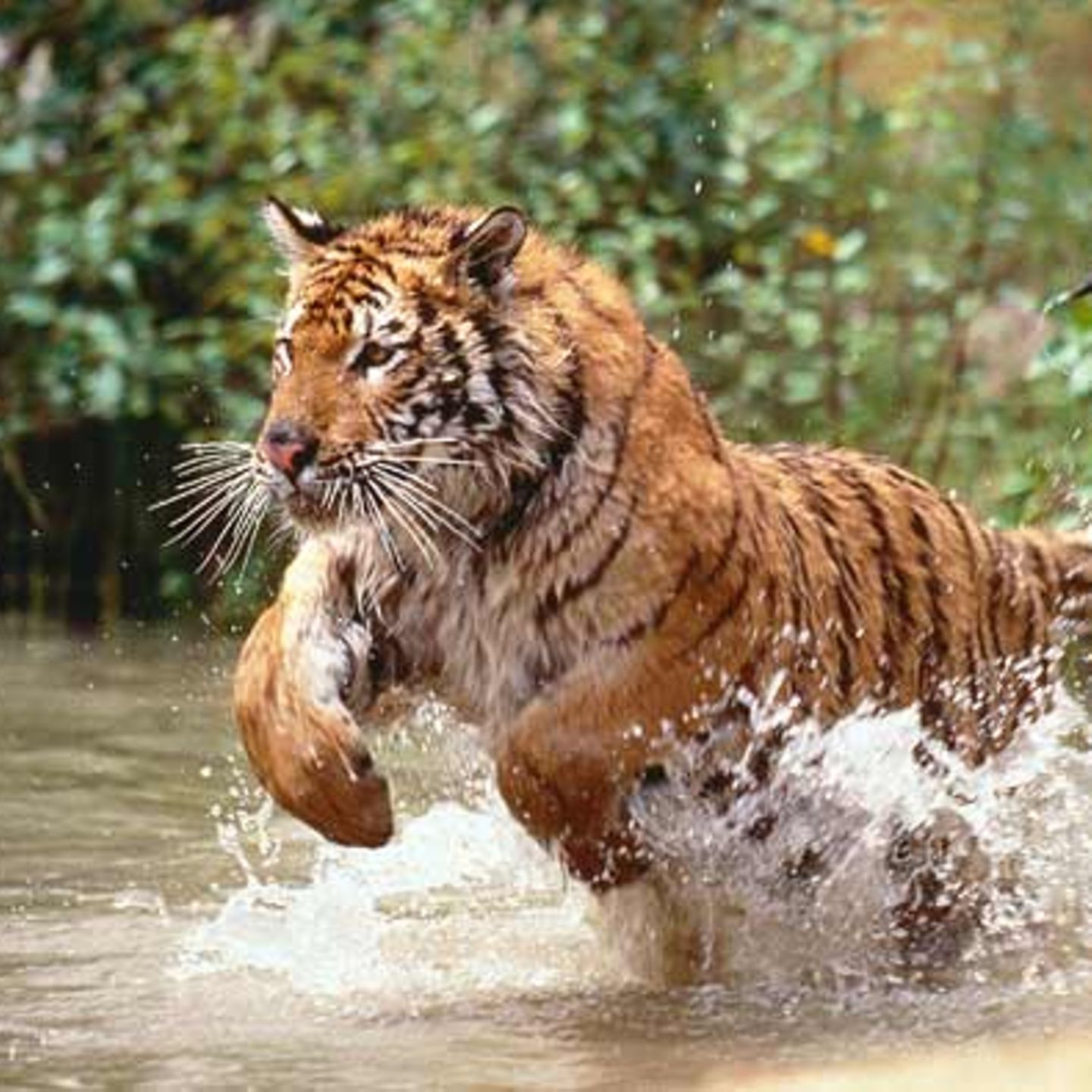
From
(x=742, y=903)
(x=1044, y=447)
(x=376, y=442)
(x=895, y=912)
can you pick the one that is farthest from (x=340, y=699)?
(x=1044, y=447)

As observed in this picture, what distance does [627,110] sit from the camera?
940 centimetres

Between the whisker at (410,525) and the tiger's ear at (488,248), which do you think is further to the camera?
the tiger's ear at (488,248)

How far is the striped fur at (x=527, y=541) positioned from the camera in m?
4.88

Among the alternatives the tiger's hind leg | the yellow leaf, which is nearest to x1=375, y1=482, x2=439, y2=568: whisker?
the tiger's hind leg

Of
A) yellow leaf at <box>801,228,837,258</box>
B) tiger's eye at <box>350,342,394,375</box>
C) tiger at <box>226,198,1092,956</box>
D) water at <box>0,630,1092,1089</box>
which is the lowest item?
water at <box>0,630,1092,1089</box>

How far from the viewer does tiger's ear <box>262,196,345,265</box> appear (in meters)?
5.17

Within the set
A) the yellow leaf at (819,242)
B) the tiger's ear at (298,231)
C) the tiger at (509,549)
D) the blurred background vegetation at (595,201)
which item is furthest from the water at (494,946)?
the yellow leaf at (819,242)

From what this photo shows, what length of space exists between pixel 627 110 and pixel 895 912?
4336mm

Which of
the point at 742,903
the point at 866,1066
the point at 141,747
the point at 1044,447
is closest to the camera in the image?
the point at 866,1066

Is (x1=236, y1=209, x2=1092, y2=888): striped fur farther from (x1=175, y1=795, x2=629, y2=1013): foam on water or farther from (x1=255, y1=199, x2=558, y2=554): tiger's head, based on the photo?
(x1=175, y1=795, x2=629, y2=1013): foam on water

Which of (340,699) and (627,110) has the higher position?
(627,110)

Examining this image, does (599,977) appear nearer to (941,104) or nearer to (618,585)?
(618,585)

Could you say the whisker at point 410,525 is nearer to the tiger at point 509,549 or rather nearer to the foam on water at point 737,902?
the tiger at point 509,549

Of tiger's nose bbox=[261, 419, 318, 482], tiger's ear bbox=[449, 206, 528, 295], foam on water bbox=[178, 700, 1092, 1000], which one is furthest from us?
foam on water bbox=[178, 700, 1092, 1000]
